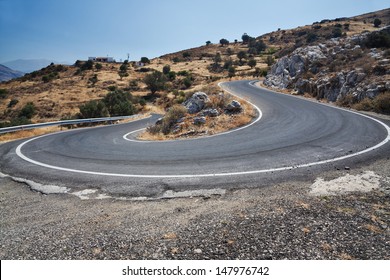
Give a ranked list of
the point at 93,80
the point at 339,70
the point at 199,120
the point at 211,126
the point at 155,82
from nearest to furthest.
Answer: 1. the point at 211,126
2. the point at 199,120
3. the point at 339,70
4. the point at 155,82
5. the point at 93,80

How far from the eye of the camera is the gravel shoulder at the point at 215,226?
3.76 m

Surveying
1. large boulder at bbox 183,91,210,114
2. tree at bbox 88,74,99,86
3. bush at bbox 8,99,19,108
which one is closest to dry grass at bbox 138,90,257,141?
large boulder at bbox 183,91,210,114

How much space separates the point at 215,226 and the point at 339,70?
2554cm

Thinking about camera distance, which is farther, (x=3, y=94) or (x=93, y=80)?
(x=93, y=80)

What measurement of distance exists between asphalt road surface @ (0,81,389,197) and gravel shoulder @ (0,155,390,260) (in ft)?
2.58

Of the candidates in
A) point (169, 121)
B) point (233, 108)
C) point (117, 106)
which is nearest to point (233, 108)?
point (233, 108)

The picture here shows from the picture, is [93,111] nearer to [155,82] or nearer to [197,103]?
[197,103]

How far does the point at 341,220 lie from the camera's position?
4.32m

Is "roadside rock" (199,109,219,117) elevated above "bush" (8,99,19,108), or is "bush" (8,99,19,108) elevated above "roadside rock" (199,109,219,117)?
"bush" (8,99,19,108)

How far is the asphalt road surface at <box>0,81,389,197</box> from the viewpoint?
6547 mm

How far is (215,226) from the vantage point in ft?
14.5

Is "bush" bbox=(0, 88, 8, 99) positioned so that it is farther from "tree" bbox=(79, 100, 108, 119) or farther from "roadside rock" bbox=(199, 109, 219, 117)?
"roadside rock" bbox=(199, 109, 219, 117)
